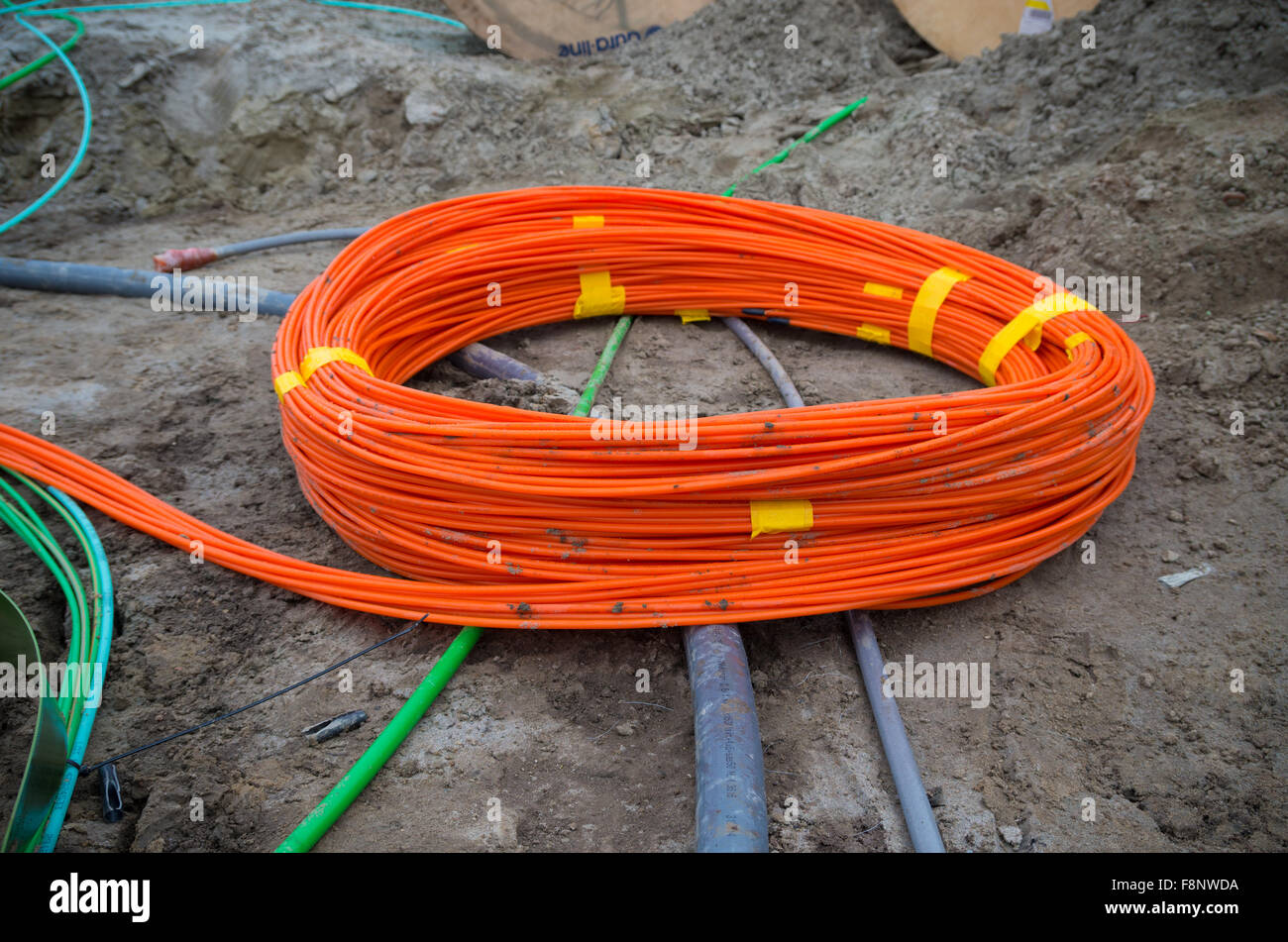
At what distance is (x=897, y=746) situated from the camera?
78.6 inches

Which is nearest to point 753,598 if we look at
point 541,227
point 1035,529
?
point 1035,529

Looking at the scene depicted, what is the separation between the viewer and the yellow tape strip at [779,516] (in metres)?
2.28

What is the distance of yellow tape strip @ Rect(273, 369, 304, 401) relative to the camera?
8.70ft

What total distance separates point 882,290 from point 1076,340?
2.48 ft

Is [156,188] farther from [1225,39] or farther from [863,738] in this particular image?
[1225,39]

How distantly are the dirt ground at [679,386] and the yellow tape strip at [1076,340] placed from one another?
45cm

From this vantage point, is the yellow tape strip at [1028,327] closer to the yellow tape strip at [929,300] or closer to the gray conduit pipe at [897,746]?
the yellow tape strip at [929,300]

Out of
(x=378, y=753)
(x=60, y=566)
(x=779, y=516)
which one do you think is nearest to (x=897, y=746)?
(x=779, y=516)

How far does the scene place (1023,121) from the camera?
174 inches

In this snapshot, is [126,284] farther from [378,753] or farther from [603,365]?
[378,753]

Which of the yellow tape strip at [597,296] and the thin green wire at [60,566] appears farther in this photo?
the yellow tape strip at [597,296]

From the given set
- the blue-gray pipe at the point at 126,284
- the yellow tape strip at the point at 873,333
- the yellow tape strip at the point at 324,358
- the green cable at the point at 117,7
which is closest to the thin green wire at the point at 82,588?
the yellow tape strip at the point at 324,358

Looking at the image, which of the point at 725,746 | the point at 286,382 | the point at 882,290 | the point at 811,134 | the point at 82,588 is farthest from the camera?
the point at 811,134

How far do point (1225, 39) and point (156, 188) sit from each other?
541 cm
